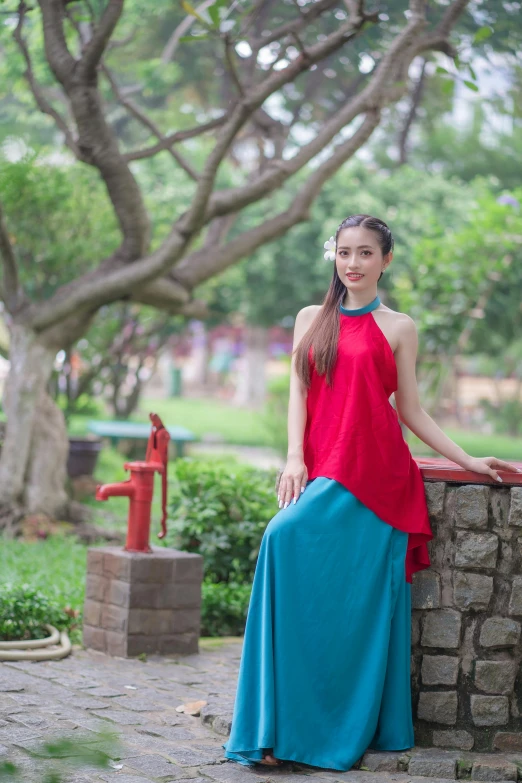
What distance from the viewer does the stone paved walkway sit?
3219 mm

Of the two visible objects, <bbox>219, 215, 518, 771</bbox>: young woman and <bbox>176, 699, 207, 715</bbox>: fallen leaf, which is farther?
<bbox>176, 699, 207, 715</bbox>: fallen leaf

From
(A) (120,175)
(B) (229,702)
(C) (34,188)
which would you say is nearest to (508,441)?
(C) (34,188)

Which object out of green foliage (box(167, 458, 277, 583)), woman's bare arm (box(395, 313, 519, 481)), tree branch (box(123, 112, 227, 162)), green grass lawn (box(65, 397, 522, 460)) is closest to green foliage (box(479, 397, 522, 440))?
green grass lawn (box(65, 397, 522, 460))

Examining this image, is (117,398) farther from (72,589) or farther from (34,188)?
(72,589)

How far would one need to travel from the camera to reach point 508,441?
22.5m

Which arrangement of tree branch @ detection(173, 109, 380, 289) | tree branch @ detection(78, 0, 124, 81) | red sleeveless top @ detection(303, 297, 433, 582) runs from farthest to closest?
tree branch @ detection(173, 109, 380, 289)
tree branch @ detection(78, 0, 124, 81)
red sleeveless top @ detection(303, 297, 433, 582)

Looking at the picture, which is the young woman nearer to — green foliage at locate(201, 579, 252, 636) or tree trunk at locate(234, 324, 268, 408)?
green foliage at locate(201, 579, 252, 636)

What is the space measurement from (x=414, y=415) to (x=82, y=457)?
7259 mm

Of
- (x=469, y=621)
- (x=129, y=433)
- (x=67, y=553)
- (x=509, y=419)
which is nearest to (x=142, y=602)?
(x=469, y=621)

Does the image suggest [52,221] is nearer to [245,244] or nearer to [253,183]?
[245,244]

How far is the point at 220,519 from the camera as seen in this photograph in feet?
19.7

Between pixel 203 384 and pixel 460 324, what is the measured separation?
1231 inches

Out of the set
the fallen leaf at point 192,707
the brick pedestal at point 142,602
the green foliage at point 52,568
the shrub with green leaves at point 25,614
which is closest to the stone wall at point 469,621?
the fallen leaf at point 192,707

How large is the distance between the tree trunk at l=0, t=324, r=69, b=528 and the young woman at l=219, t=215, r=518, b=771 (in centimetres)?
458
